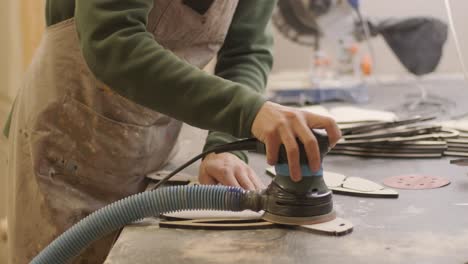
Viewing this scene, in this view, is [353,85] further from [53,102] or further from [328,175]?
[53,102]

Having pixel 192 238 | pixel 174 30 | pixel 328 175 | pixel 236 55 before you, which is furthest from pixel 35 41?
pixel 192 238

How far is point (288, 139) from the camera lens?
834mm

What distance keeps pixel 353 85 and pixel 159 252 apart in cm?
127

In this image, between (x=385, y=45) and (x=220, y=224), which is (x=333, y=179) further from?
(x=385, y=45)

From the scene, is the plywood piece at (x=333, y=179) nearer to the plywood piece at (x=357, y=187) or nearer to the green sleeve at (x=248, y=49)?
the plywood piece at (x=357, y=187)

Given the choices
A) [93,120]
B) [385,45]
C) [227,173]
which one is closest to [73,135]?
[93,120]

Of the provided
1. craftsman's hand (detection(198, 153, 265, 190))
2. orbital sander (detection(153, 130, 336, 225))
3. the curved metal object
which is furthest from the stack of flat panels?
orbital sander (detection(153, 130, 336, 225))

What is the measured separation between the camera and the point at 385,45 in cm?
284

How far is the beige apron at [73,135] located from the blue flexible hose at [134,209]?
10.0 inches

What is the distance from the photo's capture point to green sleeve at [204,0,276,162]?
50.0 inches

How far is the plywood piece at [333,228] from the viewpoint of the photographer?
2.81 ft

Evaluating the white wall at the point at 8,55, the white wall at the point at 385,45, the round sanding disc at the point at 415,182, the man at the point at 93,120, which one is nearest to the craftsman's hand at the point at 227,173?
the man at the point at 93,120

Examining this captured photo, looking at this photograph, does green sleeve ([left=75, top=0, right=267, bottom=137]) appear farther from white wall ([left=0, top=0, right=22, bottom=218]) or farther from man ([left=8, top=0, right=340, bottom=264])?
white wall ([left=0, top=0, right=22, bottom=218])

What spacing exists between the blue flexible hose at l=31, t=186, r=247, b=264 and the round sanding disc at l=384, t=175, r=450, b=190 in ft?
0.99
